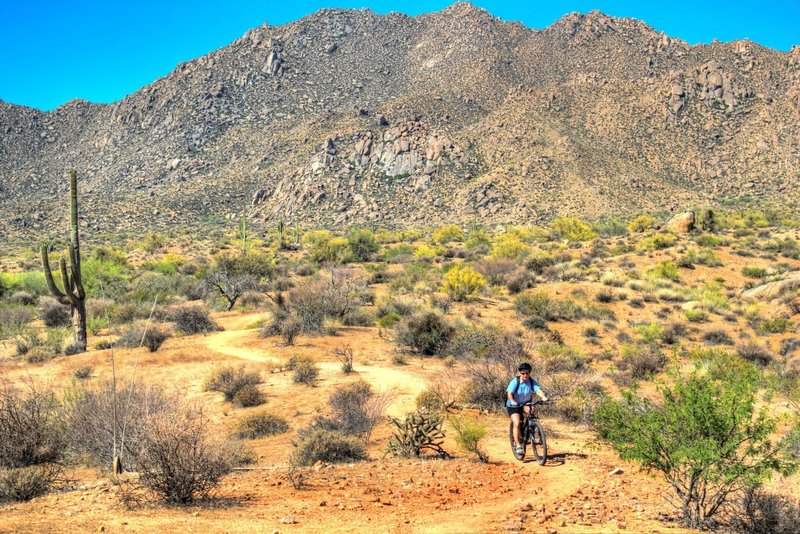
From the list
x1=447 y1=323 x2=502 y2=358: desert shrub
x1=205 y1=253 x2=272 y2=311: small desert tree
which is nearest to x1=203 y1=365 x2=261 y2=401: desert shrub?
x1=447 y1=323 x2=502 y2=358: desert shrub

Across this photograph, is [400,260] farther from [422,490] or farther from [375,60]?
[375,60]

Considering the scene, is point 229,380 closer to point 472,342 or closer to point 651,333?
point 472,342

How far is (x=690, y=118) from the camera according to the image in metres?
76.7

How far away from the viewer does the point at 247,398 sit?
47.1 feet

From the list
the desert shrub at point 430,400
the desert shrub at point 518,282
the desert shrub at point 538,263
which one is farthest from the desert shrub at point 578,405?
the desert shrub at point 538,263

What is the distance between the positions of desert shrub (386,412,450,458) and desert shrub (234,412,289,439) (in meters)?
3.15

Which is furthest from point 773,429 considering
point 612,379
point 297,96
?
point 297,96

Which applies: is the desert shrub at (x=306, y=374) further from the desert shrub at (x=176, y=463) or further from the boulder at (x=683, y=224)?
the boulder at (x=683, y=224)

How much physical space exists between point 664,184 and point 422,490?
68475 millimetres

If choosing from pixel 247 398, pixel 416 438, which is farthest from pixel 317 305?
pixel 416 438

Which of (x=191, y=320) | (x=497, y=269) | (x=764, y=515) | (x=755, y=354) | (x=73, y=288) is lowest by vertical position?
(x=764, y=515)

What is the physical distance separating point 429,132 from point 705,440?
73704 mm

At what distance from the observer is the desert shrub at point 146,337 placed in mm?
19266

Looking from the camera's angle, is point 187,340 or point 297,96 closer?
point 187,340
